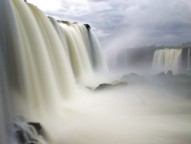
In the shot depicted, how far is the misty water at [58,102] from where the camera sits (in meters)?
4.03

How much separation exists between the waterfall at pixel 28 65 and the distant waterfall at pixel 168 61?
741 centimetres

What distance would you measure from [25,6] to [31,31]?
1.19 ft

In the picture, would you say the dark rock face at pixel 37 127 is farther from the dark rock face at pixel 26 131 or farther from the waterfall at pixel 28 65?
the waterfall at pixel 28 65

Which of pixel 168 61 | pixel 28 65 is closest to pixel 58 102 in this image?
pixel 28 65

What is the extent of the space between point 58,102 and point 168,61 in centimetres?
911

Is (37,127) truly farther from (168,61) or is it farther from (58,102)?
(168,61)

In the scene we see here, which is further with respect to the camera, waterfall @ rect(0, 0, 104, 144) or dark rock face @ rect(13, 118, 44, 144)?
waterfall @ rect(0, 0, 104, 144)

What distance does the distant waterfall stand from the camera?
13688 mm

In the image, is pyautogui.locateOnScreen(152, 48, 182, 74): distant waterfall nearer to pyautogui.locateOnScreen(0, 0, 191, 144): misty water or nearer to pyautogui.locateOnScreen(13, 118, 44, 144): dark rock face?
pyautogui.locateOnScreen(0, 0, 191, 144): misty water

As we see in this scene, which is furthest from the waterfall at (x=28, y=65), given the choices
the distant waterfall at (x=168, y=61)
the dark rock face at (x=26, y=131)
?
the distant waterfall at (x=168, y=61)

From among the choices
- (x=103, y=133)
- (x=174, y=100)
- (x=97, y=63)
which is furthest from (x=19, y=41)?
(x=97, y=63)

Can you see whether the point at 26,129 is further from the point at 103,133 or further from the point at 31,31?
the point at 31,31

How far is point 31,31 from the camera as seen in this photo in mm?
5059

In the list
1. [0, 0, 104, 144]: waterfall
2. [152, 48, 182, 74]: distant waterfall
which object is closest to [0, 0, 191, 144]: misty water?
[0, 0, 104, 144]: waterfall
